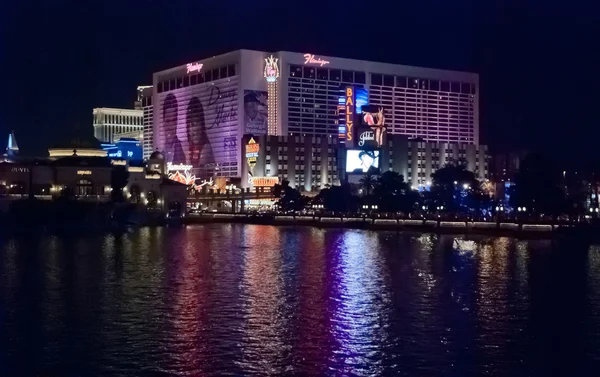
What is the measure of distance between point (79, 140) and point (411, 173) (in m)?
60.5

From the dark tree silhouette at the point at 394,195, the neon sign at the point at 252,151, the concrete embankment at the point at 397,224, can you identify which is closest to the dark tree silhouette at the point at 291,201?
the concrete embankment at the point at 397,224

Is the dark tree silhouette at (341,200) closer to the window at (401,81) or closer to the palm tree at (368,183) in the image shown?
the palm tree at (368,183)

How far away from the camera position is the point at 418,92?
167500mm

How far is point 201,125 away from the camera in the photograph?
16200 centimetres

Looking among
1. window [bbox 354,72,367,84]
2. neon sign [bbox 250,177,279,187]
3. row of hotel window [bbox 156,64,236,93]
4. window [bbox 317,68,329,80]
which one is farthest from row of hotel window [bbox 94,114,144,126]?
neon sign [bbox 250,177,279,187]

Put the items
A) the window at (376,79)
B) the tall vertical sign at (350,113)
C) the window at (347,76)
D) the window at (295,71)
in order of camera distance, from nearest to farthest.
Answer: the tall vertical sign at (350,113), the window at (295,71), the window at (347,76), the window at (376,79)

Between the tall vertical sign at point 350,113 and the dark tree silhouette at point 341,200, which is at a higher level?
the tall vertical sign at point 350,113

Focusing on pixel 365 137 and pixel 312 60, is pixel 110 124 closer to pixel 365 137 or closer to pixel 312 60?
pixel 312 60

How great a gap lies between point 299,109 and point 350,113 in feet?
57.9

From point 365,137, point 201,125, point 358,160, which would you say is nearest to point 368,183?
point 358,160

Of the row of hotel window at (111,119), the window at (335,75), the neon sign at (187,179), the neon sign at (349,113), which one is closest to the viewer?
the neon sign at (187,179)

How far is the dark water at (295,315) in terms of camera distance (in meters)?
21.4

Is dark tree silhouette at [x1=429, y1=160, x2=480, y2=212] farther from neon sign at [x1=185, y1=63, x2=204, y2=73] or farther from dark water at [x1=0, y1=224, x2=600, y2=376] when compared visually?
neon sign at [x1=185, y1=63, x2=204, y2=73]

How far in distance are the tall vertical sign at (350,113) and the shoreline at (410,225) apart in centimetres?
2794
